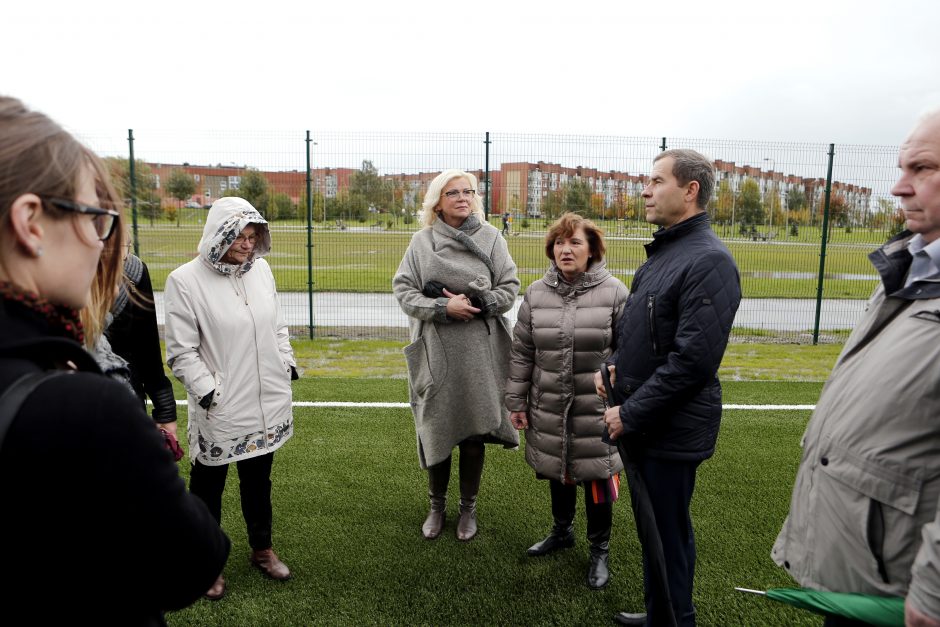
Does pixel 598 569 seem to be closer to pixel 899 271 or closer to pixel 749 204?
pixel 899 271

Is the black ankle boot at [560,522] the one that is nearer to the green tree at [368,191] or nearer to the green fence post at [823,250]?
the green tree at [368,191]

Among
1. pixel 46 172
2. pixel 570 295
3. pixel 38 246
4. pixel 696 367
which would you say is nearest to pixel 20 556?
pixel 38 246

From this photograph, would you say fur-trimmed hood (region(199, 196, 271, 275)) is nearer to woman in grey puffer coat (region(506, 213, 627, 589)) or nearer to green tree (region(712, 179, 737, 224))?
woman in grey puffer coat (region(506, 213, 627, 589))

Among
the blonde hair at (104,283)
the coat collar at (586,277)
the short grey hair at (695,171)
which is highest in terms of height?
the short grey hair at (695,171)

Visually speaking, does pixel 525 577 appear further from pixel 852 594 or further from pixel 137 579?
pixel 137 579

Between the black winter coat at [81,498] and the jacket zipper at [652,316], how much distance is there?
6.08 feet

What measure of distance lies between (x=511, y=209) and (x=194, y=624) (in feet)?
21.3

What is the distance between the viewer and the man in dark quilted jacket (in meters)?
2.29

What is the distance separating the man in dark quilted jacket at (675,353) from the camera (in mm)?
2293

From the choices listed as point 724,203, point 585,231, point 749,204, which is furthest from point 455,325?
point 749,204

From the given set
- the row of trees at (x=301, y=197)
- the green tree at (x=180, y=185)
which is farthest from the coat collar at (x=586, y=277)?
the green tree at (x=180, y=185)

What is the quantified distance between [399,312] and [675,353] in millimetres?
8741

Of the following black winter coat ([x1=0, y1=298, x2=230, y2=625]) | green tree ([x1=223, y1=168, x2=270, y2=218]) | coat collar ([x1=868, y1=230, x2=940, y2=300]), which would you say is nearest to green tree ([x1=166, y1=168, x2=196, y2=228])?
green tree ([x1=223, y1=168, x2=270, y2=218])

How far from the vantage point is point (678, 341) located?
7.55ft
